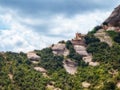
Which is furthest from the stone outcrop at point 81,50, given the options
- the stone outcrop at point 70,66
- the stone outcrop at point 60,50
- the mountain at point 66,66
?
the stone outcrop at point 70,66

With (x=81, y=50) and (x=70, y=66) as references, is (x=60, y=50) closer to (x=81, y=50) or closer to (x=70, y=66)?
(x=81, y=50)

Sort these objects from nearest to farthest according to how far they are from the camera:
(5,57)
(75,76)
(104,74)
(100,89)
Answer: (100,89), (104,74), (75,76), (5,57)

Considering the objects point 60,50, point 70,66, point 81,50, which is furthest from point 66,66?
point 60,50

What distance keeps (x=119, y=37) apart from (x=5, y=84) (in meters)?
65.5

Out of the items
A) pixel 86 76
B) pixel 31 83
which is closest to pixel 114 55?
pixel 86 76

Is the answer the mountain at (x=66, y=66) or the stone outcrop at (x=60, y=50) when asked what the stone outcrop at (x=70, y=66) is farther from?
the stone outcrop at (x=60, y=50)

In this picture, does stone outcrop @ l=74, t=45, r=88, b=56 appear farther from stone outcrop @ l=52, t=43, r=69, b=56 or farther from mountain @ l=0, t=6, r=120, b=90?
stone outcrop @ l=52, t=43, r=69, b=56

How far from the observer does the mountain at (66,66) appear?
163 metres

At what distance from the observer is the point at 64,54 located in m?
194

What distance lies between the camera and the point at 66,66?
183500mm

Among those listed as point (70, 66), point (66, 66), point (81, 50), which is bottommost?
point (70, 66)

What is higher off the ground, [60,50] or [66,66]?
[60,50]

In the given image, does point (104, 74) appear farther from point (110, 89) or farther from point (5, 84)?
point (5, 84)

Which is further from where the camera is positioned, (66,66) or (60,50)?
(60,50)
